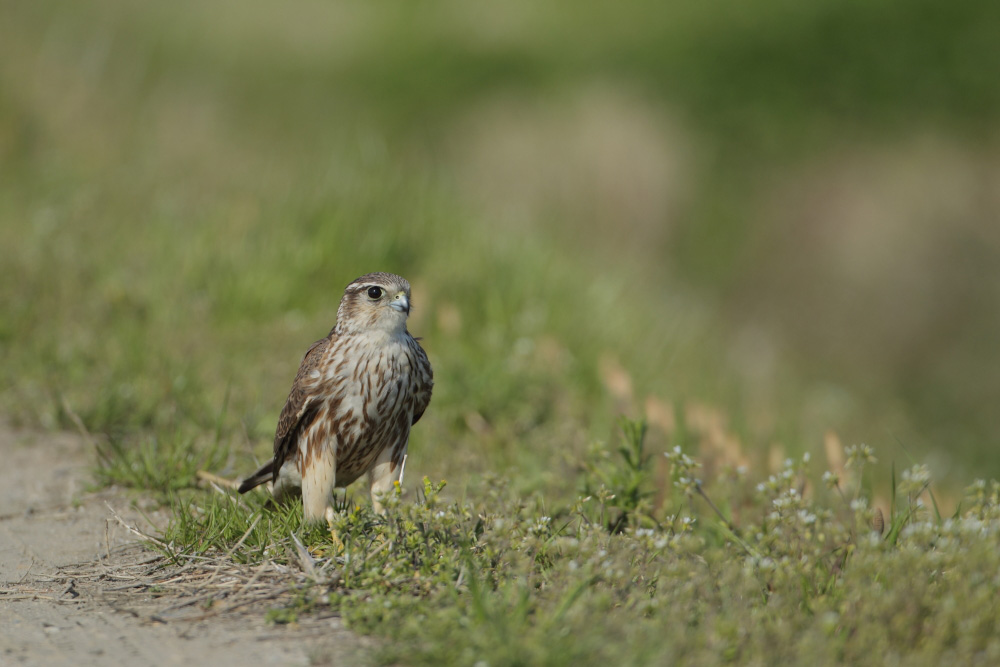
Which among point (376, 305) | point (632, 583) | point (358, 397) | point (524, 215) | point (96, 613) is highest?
point (524, 215)

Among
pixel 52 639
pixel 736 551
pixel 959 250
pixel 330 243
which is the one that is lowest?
pixel 52 639

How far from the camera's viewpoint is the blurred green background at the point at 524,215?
598cm

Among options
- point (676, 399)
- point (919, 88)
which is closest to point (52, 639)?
point (676, 399)

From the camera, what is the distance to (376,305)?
153 inches

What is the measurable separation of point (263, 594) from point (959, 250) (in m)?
9.34

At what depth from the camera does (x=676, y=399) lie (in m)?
6.13

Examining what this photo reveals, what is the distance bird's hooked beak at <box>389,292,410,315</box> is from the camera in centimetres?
380

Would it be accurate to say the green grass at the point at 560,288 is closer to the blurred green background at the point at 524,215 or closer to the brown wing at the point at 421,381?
the blurred green background at the point at 524,215

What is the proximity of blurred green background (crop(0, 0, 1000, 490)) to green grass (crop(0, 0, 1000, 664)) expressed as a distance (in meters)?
0.04

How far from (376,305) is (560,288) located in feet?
10.5

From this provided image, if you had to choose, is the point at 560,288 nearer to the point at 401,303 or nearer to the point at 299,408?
the point at 401,303

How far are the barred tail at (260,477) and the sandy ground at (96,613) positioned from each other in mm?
469

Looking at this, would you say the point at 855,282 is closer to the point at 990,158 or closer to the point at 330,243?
the point at 990,158

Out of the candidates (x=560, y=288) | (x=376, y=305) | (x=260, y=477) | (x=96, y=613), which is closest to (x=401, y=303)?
(x=376, y=305)
